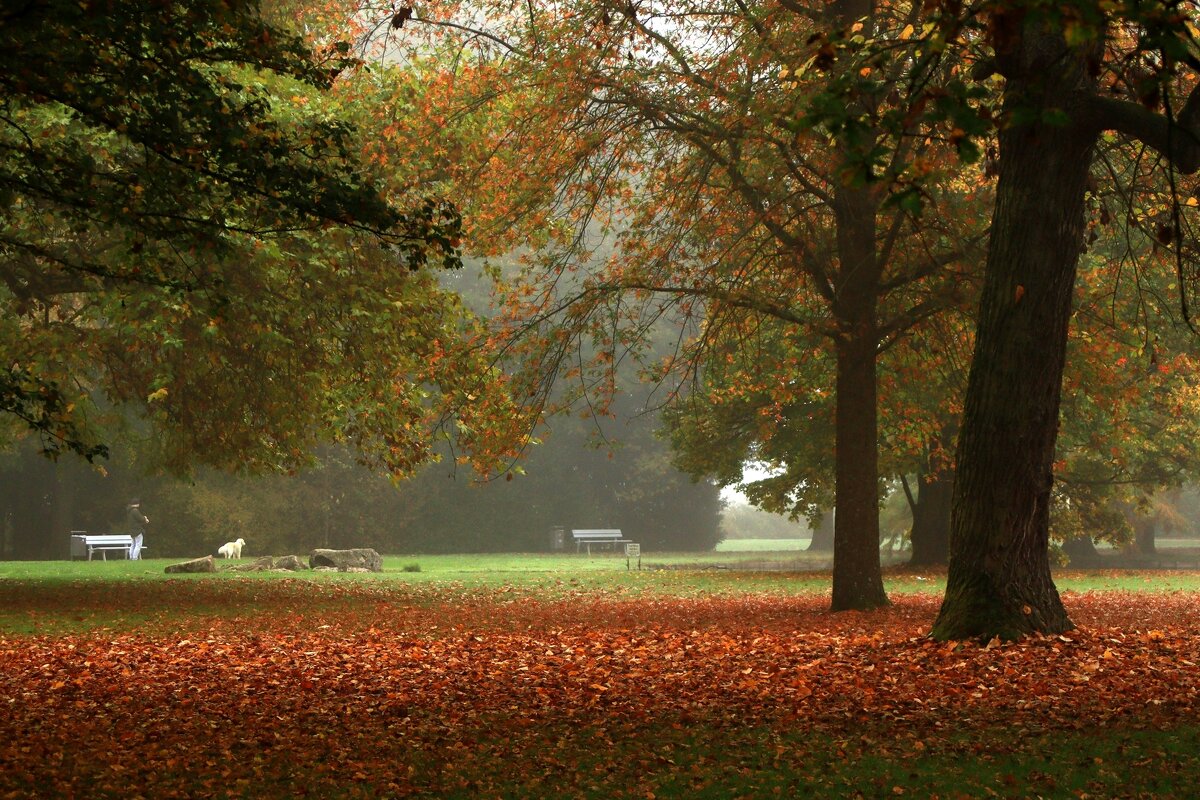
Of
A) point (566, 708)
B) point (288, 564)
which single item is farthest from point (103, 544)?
point (566, 708)

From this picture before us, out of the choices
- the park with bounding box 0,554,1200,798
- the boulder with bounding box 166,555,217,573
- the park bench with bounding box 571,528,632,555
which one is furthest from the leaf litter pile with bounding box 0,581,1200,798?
the park bench with bounding box 571,528,632,555

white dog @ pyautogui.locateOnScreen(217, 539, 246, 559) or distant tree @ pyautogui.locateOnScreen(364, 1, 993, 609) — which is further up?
distant tree @ pyautogui.locateOnScreen(364, 1, 993, 609)

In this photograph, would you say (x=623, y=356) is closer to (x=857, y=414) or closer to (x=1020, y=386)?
(x=857, y=414)

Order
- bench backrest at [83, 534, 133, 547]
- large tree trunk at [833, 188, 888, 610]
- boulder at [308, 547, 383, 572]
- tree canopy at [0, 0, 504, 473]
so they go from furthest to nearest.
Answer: bench backrest at [83, 534, 133, 547] < boulder at [308, 547, 383, 572] < large tree trunk at [833, 188, 888, 610] < tree canopy at [0, 0, 504, 473]

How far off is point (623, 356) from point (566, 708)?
11391 mm

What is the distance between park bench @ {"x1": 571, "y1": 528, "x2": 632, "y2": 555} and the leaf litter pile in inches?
1227

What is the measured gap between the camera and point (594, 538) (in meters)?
45.9

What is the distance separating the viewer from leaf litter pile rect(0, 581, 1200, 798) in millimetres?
6281

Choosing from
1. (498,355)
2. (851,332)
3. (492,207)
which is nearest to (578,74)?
(492,207)

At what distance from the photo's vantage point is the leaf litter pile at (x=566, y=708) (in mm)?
6281

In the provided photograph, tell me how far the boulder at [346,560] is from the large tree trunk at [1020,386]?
22.1 m

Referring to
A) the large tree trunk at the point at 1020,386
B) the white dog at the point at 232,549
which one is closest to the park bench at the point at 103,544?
the white dog at the point at 232,549

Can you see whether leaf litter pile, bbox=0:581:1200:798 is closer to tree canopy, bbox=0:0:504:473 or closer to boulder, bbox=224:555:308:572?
tree canopy, bbox=0:0:504:473

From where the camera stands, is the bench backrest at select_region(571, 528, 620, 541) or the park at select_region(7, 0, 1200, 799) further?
the bench backrest at select_region(571, 528, 620, 541)
